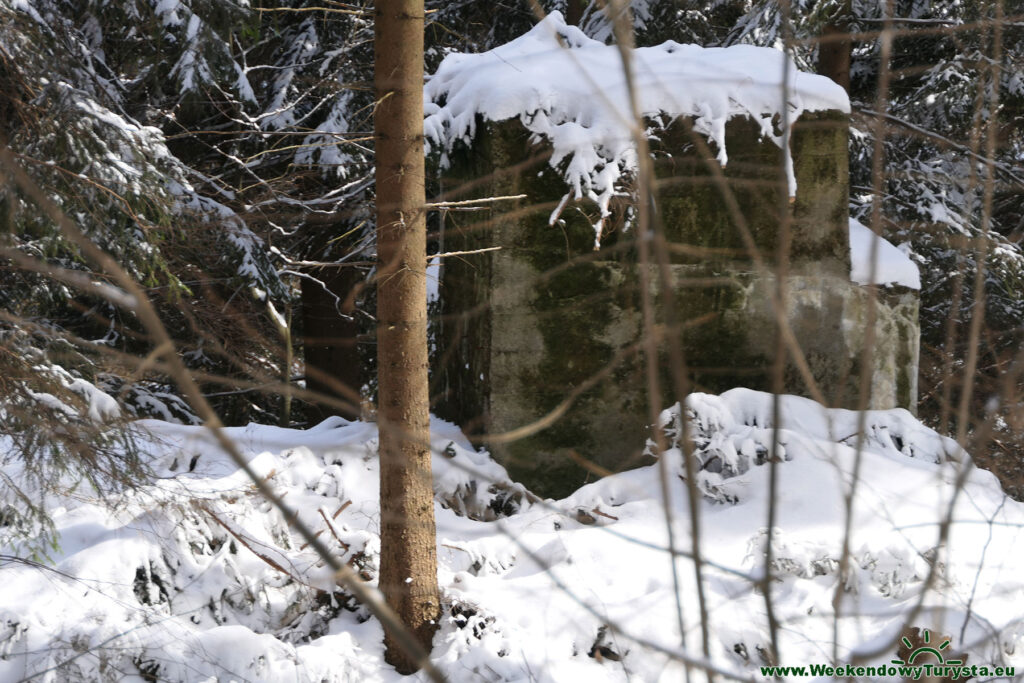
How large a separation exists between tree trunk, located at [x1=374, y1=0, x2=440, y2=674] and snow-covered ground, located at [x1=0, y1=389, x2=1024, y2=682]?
23cm

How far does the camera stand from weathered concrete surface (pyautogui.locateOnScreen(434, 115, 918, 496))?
535cm

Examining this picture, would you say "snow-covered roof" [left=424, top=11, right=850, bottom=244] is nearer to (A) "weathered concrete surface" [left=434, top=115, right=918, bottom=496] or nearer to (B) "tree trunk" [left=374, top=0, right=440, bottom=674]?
(A) "weathered concrete surface" [left=434, top=115, right=918, bottom=496]

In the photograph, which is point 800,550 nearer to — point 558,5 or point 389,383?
point 389,383

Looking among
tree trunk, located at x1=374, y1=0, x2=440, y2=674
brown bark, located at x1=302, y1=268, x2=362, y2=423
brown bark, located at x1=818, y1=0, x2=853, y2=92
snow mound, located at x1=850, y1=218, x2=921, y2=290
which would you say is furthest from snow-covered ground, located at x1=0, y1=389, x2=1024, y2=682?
brown bark, located at x1=818, y1=0, x2=853, y2=92

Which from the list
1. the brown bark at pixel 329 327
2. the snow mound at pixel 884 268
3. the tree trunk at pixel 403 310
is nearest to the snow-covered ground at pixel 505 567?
the tree trunk at pixel 403 310

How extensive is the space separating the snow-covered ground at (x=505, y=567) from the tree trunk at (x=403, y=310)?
226mm

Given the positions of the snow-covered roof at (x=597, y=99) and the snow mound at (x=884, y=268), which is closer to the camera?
the snow-covered roof at (x=597, y=99)

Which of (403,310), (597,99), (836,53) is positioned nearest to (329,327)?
(597,99)

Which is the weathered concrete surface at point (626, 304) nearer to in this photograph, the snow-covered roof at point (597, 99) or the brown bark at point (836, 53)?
the snow-covered roof at point (597, 99)

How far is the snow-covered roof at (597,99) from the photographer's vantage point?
17.2ft

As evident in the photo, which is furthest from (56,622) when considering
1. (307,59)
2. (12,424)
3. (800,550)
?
(307,59)

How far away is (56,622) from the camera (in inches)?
147

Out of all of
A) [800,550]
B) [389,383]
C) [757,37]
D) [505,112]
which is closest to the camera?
[389,383]

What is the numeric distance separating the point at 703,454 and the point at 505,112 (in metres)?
2.30
